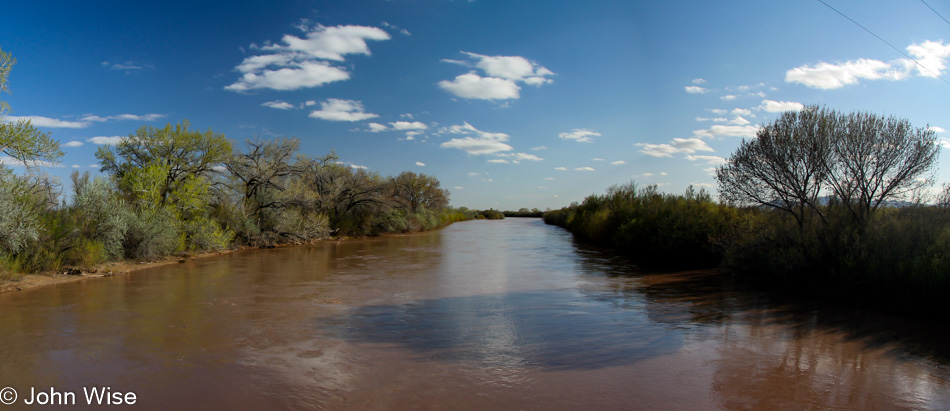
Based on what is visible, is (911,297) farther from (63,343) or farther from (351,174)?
(351,174)

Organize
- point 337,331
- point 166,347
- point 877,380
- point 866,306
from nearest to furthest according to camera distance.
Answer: point 877,380 → point 166,347 → point 337,331 → point 866,306

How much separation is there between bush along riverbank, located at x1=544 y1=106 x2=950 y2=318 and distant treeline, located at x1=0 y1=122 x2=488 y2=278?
775 inches

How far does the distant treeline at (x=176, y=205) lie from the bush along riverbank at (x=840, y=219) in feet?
64.6

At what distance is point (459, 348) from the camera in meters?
7.18

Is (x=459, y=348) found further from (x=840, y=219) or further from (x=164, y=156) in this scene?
(x=164, y=156)

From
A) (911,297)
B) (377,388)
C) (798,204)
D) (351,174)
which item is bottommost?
(377,388)

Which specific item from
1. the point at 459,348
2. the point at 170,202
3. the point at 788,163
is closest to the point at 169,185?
the point at 170,202

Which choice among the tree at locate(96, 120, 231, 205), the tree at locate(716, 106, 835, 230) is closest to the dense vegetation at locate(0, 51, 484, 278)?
the tree at locate(96, 120, 231, 205)

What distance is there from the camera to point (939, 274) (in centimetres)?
867

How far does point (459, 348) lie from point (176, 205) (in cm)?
1752

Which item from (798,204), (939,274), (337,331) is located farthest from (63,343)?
(798,204)

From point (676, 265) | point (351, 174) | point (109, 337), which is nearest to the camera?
point (109, 337)

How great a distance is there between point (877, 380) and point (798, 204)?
29.4ft

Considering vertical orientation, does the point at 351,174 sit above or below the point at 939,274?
above
